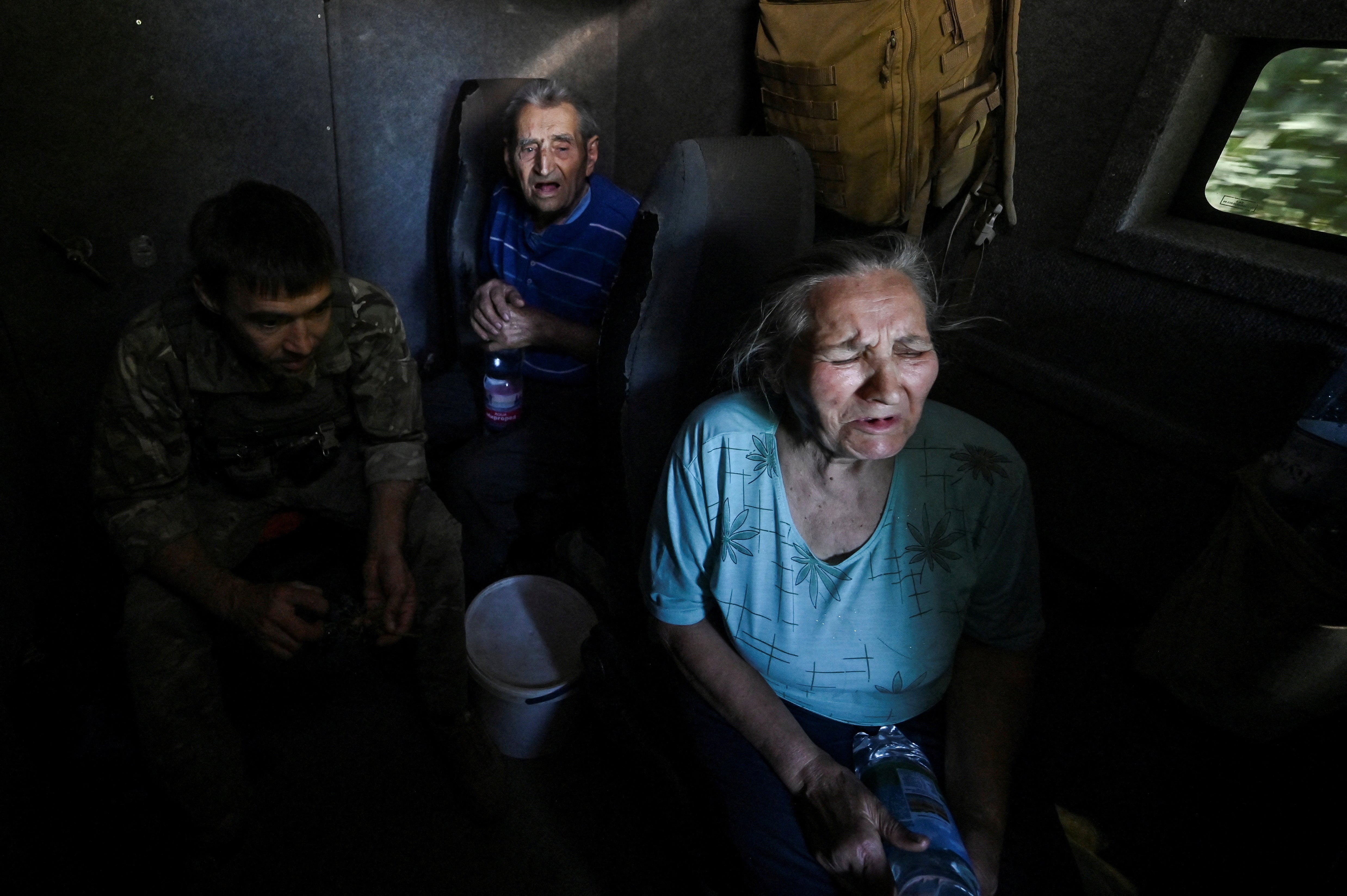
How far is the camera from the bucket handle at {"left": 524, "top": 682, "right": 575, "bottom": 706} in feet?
6.77

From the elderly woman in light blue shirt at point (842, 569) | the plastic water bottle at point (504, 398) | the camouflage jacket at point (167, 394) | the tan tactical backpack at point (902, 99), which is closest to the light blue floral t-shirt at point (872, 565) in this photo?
the elderly woman in light blue shirt at point (842, 569)

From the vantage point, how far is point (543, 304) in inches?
114

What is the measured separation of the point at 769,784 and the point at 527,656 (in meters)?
0.95

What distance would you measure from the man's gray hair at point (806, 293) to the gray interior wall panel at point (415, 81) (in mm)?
2101

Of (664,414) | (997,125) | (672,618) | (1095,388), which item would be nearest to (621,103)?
(997,125)

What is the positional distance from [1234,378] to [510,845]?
2333 mm

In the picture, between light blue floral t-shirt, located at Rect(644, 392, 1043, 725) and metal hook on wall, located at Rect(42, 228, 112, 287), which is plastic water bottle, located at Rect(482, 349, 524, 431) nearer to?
light blue floral t-shirt, located at Rect(644, 392, 1043, 725)

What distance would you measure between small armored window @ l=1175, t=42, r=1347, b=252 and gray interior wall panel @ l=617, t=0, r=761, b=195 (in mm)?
1574

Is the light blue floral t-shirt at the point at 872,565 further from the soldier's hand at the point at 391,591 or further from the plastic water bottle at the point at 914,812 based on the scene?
the soldier's hand at the point at 391,591

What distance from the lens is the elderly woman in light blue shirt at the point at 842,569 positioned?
141 cm

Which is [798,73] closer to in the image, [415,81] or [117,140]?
[415,81]

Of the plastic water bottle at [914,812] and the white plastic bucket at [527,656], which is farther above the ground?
the plastic water bottle at [914,812]

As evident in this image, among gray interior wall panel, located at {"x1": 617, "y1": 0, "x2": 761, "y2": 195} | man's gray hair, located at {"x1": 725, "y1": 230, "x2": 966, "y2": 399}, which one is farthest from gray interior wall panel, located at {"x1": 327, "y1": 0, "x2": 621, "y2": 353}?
man's gray hair, located at {"x1": 725, "y1": 230, "x2": 966, "y2": 399}

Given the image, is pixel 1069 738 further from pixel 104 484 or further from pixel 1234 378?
pixel 104 484
